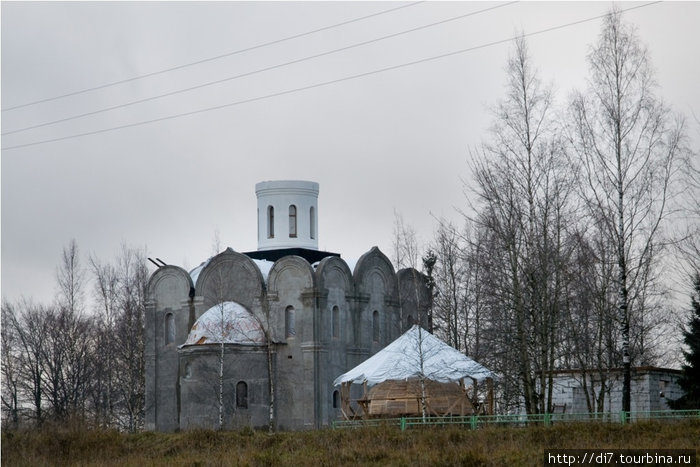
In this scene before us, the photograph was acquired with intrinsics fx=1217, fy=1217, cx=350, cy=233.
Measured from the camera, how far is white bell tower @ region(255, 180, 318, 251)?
50.5 metres

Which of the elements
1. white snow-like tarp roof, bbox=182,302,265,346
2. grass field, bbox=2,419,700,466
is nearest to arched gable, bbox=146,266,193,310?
white snow-like tarp roof, bbox=182,302,265,346

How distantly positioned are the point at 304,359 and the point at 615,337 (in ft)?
43.6

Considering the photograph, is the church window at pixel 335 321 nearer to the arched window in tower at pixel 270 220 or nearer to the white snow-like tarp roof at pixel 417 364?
the arched window in tower at pixel 270 220

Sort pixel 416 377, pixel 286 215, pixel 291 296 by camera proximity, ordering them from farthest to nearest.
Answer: pixel 286 215, pixel 291 296, pixel 416 377

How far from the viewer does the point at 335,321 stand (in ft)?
156

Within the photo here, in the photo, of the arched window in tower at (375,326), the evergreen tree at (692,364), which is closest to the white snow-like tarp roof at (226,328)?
the arched window in tower at (375,326)

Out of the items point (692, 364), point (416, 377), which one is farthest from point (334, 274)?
point (692, 364)

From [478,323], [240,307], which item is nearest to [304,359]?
[240,307]

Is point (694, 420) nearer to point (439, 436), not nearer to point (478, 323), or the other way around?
point (439, 436)

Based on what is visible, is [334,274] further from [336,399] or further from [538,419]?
[538,419]

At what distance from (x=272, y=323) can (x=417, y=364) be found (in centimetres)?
1184

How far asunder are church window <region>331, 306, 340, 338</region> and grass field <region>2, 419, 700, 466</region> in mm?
12619

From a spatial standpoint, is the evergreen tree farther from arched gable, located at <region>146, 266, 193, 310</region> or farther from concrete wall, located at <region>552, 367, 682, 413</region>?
arched gable, located at <region>146, 266, 193, 310</region>

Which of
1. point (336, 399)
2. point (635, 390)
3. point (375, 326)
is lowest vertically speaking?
point (336, 399)
